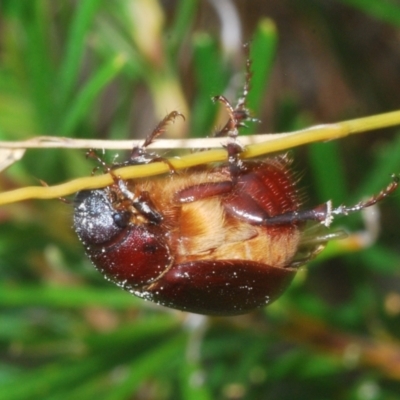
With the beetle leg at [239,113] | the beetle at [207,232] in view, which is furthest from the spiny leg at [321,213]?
the beetle leg at [239,113]

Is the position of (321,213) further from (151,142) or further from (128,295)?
(128,295)

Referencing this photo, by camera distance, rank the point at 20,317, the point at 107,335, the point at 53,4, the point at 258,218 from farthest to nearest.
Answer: the point at 53,4, the point at 20,317, the point at 107,335, the point at 258,218

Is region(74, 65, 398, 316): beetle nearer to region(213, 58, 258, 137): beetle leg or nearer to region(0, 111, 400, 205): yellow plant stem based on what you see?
region(213, 58, 258, 137): beetle leg

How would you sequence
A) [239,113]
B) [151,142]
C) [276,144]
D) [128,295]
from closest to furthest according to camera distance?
[276,144], [151,142], [239,113], [128,295]

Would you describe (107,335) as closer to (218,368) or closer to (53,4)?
(218,368)

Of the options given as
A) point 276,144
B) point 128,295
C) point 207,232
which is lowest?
point 276,144

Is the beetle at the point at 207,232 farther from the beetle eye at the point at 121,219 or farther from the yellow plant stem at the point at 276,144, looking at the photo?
the yellow plant stem at the point at 276,144

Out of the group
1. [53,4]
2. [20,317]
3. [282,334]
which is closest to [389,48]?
[53,4]

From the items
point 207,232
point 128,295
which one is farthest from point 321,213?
point 128,295
